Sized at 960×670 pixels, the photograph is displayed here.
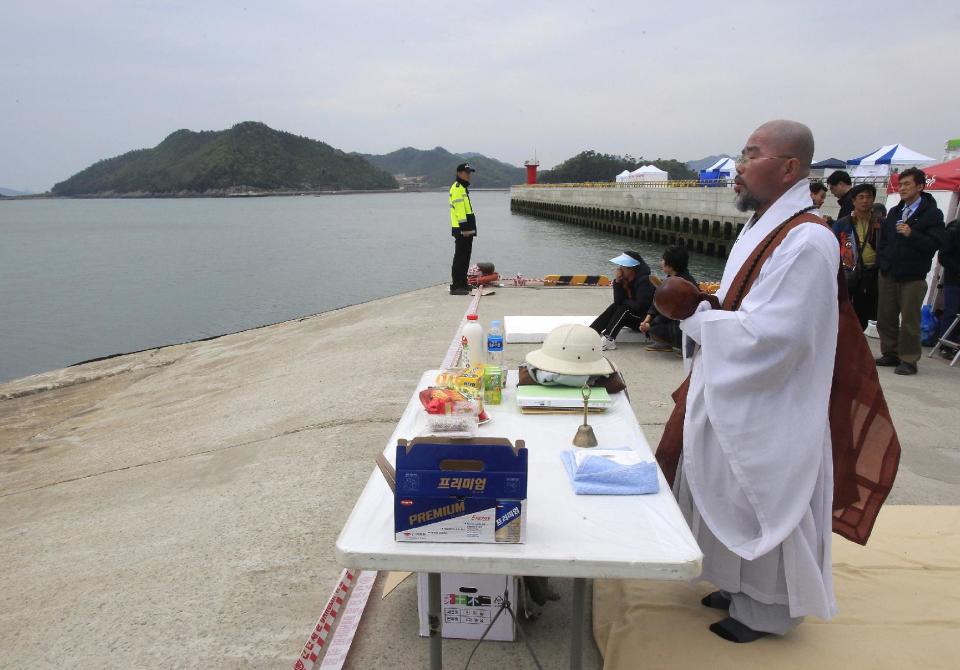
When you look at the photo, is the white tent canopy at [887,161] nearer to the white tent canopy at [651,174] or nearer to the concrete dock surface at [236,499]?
the white tent canopy at [651,174]

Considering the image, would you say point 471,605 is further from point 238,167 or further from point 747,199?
point 238,167

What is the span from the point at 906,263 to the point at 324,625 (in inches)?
237

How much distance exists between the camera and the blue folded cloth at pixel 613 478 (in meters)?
2.01

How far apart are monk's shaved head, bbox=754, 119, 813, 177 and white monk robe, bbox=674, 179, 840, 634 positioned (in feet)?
0.46

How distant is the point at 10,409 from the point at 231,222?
6264cm

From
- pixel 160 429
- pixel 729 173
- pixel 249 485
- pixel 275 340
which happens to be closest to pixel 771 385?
pixel 249 485

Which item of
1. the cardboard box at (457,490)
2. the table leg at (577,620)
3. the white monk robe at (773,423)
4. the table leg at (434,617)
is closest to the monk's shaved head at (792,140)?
the white monk robe at (773,423)

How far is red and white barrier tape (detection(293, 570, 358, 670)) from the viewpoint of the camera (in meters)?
2.41

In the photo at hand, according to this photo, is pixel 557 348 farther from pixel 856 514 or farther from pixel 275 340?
pixel 275 340

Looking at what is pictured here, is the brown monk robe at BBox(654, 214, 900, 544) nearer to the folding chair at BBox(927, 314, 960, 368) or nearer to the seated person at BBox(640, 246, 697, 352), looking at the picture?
the seated person at BBox(640, 246, 697, 352)

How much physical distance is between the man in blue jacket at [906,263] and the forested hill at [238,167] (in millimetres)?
129320

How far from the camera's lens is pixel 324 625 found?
8.46 ft

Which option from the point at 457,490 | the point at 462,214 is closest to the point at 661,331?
the point at 462,214

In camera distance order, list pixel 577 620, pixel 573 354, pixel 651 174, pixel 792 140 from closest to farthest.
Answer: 1. pixel 577 620
2. pixel 792 140
3. pixel 573 354
4. pixel 651 174
